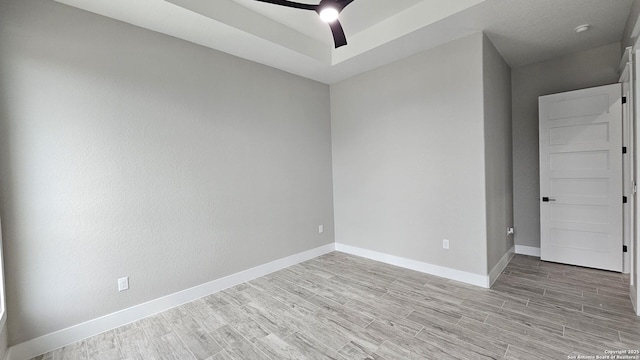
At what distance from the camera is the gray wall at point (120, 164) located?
80.9 inches

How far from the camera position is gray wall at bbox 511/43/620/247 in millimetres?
3596

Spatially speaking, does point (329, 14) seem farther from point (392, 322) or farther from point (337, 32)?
point (392, 322)

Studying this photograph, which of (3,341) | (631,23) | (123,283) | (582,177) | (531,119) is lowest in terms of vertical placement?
(3,341)

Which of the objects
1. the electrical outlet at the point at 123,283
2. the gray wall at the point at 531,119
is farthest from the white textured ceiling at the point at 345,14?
the electrical outlet at the point at 123,283

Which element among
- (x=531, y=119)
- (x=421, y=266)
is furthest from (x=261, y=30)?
(x=531, y=119)

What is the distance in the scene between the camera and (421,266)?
3.49 metres

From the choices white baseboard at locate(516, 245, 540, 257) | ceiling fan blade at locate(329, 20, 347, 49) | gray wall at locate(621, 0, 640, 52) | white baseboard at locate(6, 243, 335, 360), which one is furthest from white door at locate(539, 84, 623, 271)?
white baseboard at locate(6, 243, 335, 360)

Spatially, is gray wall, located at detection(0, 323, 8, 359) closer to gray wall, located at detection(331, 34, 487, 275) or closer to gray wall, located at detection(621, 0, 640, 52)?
gray wall, located at detection(331, 34, 487, 275)

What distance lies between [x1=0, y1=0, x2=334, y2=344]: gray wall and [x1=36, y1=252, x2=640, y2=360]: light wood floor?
1.47 ft

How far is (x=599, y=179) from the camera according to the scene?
3.33 meters

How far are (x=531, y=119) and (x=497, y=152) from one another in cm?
122

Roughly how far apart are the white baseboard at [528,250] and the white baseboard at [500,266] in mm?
104

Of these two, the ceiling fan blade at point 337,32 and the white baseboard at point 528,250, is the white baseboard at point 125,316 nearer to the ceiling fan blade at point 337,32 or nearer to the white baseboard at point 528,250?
the ceiling fan blade at point 337,32

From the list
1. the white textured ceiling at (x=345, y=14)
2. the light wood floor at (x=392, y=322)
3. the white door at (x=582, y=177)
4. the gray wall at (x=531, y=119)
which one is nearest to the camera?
the light wood floor at (x=392, y=322)
